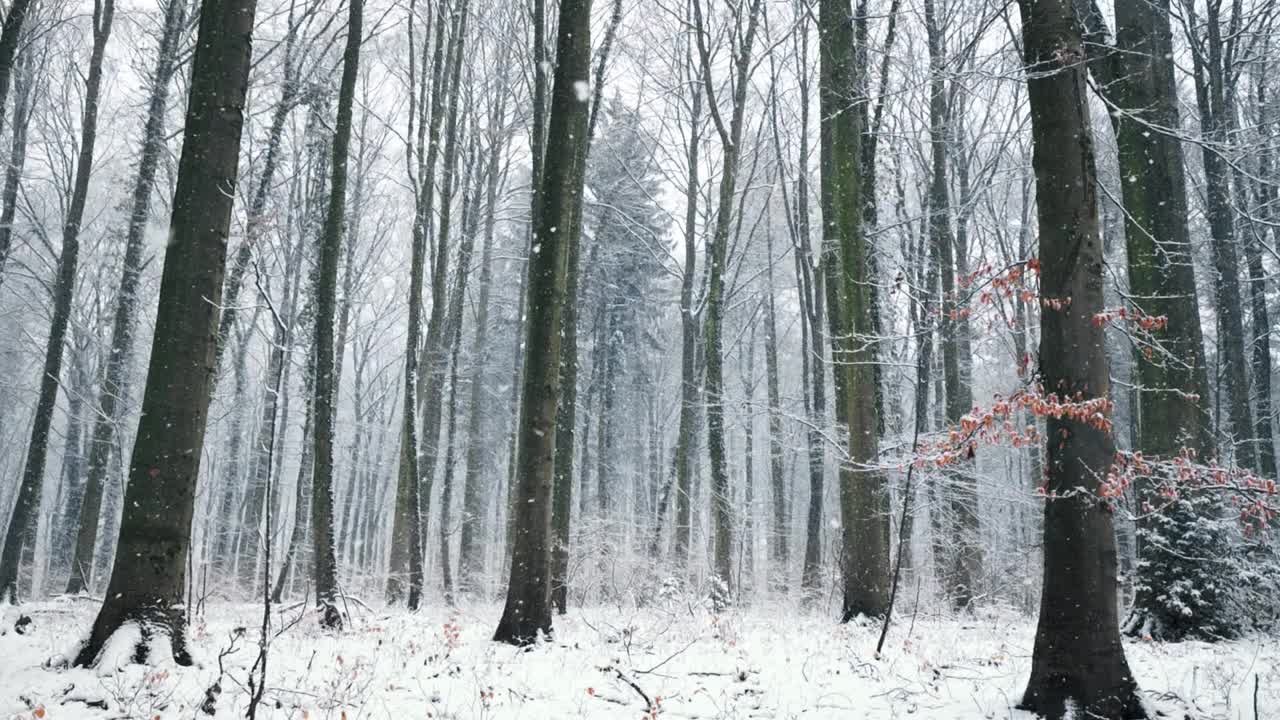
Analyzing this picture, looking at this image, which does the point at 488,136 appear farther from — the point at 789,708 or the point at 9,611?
the point at 789,708

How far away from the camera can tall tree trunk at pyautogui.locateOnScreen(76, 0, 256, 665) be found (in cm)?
523

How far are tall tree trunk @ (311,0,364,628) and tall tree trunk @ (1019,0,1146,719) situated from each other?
7.75 metres

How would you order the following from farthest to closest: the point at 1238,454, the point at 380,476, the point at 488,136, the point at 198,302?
the point at 380,476 < the point at 488,136 < the point at 1238,454 < the point at 198,302

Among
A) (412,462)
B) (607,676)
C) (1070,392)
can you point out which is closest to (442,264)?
(412,462)

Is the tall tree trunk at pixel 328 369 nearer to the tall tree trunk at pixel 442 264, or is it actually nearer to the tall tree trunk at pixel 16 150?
the tall tree trunk at pixel 442 264

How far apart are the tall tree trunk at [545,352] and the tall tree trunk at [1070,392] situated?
183 inches

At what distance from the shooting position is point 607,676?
20.4 ft

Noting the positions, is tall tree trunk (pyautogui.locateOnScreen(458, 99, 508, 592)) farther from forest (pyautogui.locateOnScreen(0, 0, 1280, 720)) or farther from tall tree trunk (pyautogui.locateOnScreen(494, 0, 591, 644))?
tall tree trunk (pyautogui.locateOnScreen(494, 0, 591, 644))

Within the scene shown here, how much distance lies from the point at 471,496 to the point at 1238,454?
64.5 feet

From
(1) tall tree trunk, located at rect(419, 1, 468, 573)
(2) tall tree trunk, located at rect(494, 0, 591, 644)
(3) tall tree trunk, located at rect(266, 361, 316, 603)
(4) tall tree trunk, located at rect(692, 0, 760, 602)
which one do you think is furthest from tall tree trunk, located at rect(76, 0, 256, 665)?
(4) tall tree trunk, located at rect(692, 0, 760, 602)

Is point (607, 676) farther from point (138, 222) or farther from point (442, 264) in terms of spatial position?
point (138, 222)

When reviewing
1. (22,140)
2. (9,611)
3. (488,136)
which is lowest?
(9,611)

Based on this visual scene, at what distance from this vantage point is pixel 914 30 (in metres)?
17.0

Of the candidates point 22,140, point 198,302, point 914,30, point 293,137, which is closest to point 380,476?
point 293,137
